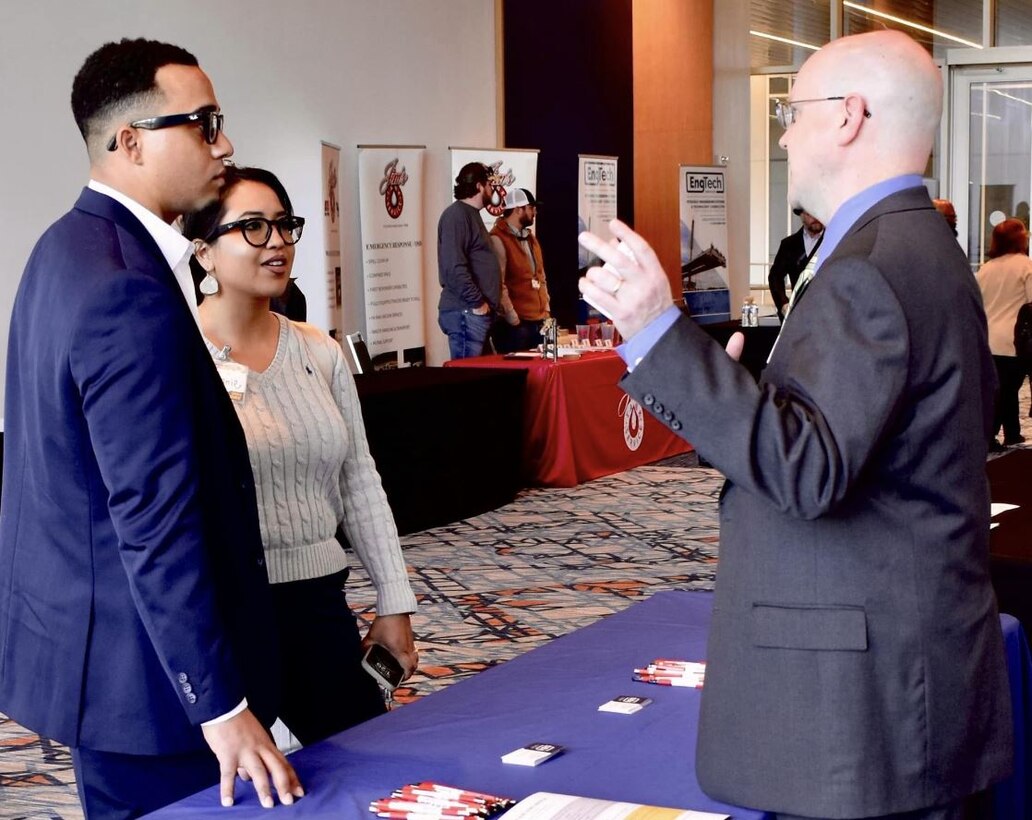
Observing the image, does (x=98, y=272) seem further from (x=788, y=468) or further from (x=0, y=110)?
(x=0, y=110)

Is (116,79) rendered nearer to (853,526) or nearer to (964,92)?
(853,526)

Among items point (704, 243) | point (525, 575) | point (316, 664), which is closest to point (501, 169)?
point (704, 243)

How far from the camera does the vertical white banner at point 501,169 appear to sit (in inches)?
428

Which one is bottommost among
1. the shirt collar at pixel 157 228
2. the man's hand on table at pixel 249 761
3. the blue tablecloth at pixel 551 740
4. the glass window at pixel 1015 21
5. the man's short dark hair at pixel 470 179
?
the blue tablecloth at pixel 551 740

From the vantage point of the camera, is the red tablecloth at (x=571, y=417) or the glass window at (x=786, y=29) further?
the glass window at (x=786, y=29)

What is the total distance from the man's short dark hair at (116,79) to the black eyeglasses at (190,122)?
0.03m

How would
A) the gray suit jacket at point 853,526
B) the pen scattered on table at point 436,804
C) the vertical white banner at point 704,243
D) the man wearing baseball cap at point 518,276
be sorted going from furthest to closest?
the vertical white banner at point 704,243, the man wearing baseball cap at point 518,276, the pen scattered on table at point 436,804, the gray suit jacket at point 853,526

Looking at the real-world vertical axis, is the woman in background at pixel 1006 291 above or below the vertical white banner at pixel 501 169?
below

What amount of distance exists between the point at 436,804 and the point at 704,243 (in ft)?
46.6

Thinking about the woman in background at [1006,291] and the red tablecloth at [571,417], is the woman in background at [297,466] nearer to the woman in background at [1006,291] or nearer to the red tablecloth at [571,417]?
the red tablecloth at [571,417]

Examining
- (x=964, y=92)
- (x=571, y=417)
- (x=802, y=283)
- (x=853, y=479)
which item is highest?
(x=964, y=92)

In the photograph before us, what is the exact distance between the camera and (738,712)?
160 cm

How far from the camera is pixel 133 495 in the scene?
1635mm

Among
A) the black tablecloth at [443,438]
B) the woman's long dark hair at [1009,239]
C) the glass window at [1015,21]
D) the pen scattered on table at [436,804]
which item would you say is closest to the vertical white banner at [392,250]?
the black tablecloth at [443,438]
